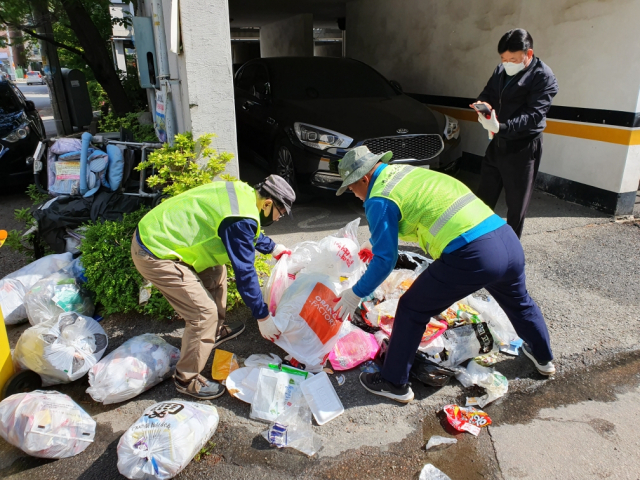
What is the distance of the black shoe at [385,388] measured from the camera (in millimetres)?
2756

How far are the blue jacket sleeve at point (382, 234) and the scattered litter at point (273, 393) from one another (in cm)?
79

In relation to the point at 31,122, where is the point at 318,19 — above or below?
above

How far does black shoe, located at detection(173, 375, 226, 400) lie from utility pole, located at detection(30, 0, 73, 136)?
342 inches

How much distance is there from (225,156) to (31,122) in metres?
4.49

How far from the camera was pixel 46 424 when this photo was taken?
91.4 inches

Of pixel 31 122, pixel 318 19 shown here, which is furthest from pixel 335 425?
pixel 318 19

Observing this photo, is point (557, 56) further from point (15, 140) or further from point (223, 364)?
point (15, 140)

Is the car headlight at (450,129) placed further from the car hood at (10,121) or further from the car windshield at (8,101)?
the car windshield at (8,101)

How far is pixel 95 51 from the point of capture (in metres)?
8.14

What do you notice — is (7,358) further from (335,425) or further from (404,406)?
(404,406)

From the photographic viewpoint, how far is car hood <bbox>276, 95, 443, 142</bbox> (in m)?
5.36

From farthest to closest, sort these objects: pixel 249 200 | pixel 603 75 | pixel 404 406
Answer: pixel 603 75 < pixel 404 406 < pixel 249 200

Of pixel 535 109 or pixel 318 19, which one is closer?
pixel 535 109

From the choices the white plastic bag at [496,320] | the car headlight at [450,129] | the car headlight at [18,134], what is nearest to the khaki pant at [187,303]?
the white plastic bag at [496,320]
